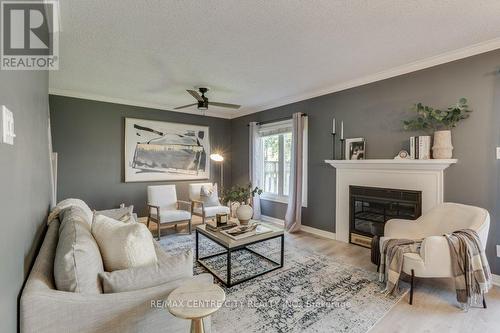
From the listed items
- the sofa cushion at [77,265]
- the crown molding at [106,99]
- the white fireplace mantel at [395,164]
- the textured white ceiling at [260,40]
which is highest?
the textured white ceiling at [260,40]

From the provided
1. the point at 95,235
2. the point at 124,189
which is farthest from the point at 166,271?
the point at 124,189

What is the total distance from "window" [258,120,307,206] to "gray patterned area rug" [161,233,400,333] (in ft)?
6.20

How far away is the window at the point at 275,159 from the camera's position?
468 cm

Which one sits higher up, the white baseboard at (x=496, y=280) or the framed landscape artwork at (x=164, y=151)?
the framed landscape artwork at (x=164, y=151)

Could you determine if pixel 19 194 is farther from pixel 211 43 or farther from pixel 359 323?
pixel 359 323

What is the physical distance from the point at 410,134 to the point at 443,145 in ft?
1.37

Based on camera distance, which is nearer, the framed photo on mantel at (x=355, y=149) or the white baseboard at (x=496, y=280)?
the white baseboard at (x=496, y=280)

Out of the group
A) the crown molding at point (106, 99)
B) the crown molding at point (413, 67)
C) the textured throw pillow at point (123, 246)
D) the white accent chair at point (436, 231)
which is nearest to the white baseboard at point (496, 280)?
the white accent chair at point (436, 231)

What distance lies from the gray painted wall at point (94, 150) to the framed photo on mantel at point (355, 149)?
146 inches

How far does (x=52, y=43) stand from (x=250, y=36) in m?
1.97

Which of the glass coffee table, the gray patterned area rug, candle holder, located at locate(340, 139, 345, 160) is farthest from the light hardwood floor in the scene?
candle holder, located at locate(340, 139, 345, 160)

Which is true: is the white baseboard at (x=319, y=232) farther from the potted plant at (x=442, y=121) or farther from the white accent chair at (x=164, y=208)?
the white accent chair at (x=164, y=208)

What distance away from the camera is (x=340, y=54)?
8.86ft

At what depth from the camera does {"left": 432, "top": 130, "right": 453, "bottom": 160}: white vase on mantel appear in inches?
105
